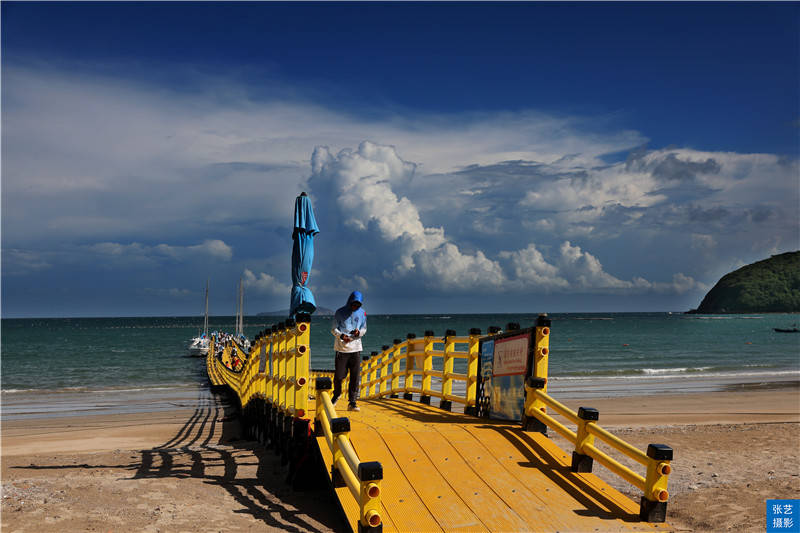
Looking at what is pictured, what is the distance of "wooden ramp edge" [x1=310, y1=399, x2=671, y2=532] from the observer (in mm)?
5215

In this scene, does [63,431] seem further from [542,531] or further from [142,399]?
[542,531]

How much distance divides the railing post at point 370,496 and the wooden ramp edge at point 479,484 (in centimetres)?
30

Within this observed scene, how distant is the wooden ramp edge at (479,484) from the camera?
5215 mm

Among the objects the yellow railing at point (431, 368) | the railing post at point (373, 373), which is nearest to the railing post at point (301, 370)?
the yellow railing at point (431, 368)

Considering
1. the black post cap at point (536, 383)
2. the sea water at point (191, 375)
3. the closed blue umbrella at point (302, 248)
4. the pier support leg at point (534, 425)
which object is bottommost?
the sea water at point (191, 375)

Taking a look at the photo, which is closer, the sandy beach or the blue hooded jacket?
the sandy beach

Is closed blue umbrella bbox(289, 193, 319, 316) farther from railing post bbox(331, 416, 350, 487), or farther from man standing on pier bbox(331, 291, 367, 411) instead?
railing post bbox(331, 416, 350, 487)

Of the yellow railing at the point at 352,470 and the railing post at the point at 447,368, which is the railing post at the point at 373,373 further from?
the yellow railing at the point at 352,470

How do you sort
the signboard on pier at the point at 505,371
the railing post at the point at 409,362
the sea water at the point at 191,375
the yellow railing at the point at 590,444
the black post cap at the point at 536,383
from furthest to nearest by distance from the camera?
1. the sea water at the point at 191,375
2. the railing post at the point at 409,362
3. the signboard on pier at the point at 505,371
4. the black post cap at the point at 536,383
5. the yellow railing at the point at 590,444

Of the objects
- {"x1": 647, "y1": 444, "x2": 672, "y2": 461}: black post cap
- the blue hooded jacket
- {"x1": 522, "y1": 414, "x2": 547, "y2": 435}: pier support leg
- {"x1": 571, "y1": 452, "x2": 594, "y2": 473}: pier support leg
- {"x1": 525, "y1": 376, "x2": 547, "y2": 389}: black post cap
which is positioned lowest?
{"x1": 571, "y1": 452, "x2": 594, "y2": 473}: pier support leg

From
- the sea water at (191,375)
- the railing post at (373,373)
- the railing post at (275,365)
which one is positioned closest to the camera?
the railing post at (275,365)

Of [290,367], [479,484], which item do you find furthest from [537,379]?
[290,367]

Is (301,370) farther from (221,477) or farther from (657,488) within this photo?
(657,488)

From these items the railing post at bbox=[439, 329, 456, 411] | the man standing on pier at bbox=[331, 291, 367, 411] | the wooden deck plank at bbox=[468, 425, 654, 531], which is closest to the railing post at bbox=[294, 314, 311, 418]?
the man standing on pier at bbox=[331, 291, 367, 411]
